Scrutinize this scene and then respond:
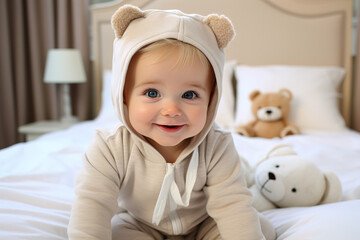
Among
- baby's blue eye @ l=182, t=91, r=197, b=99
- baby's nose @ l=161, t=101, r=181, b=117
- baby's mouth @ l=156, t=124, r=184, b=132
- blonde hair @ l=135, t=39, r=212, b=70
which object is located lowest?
baby's mouth @ l=156, t=124, r=184, b=132

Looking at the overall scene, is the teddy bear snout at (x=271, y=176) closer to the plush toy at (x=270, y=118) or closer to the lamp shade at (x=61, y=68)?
the plush toy at (x=270, y=118)

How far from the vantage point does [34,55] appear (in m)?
2.96

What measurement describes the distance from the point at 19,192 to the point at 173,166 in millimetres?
494

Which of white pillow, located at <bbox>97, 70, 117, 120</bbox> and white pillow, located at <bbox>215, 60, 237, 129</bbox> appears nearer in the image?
white pillow, located at <bbox>215, 60, 237, 129</bbox>

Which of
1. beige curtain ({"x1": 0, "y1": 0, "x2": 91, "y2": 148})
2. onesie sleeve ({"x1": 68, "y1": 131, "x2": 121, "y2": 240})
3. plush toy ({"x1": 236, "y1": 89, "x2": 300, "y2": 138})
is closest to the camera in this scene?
onesie sleeve ({"x1": 68, "y1": 131, "x2": 121, "y2": 240})

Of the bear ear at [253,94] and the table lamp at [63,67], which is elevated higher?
the table lamp at [63,67]

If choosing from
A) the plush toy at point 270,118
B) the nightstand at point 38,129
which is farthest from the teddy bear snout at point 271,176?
the nightstand at point 38,129

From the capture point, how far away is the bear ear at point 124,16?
76 centimetres

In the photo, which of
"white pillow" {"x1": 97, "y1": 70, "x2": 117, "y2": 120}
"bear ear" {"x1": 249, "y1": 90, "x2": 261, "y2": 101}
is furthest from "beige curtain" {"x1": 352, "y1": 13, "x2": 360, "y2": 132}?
"white pillow" {"x1": 97, "y1": 70, "x2": 117, "y2": 120}

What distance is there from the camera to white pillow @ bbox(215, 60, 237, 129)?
2.31 m

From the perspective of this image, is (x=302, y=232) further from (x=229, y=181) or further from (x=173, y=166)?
(x=173, y=166)

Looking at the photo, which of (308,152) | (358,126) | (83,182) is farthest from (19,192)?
(358,126)

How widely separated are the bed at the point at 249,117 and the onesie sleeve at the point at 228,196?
0.11 metres

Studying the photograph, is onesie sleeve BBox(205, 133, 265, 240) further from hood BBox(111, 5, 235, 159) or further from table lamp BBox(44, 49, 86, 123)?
table lamp BBox(44, 49, 86, 123)
